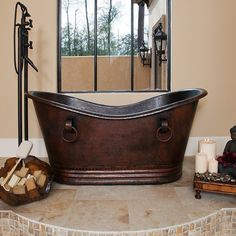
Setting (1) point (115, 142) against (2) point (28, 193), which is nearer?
(2) point (28, 193)

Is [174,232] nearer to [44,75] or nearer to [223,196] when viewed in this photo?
[223,196]

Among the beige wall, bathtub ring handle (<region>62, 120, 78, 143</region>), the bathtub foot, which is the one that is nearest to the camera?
the bathtub foot

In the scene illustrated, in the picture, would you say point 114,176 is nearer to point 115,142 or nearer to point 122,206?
point 115,142

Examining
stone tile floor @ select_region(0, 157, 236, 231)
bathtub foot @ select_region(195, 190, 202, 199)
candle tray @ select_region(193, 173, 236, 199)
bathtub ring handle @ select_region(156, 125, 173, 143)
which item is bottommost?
stone tile floor @ select_region(0, 157, 236, 231)

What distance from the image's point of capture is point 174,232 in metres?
1.61

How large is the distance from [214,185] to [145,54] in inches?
59.8

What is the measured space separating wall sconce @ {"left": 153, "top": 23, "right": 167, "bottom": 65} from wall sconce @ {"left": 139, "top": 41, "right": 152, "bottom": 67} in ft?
0.30

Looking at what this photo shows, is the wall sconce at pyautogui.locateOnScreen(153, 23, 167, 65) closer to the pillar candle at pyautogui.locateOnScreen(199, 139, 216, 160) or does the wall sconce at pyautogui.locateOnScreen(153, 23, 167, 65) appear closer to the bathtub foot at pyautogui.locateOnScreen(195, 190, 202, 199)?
the pillar candle at pyautogui.locateOnScreen(199, 139, 216, 160)

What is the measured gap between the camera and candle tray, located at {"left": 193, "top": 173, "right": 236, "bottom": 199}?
6.16ft

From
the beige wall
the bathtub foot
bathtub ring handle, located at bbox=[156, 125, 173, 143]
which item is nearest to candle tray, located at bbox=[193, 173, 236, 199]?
the bathtub foot

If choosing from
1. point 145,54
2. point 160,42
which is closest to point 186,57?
point 160,42

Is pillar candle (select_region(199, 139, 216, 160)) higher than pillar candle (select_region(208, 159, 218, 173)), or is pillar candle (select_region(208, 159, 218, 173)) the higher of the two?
pillar candle (select_region(199, 139, 216, 160))

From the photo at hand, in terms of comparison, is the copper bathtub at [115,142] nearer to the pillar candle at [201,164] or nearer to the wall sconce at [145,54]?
the pillar candle at [201,164]

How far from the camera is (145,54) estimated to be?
118 inches
